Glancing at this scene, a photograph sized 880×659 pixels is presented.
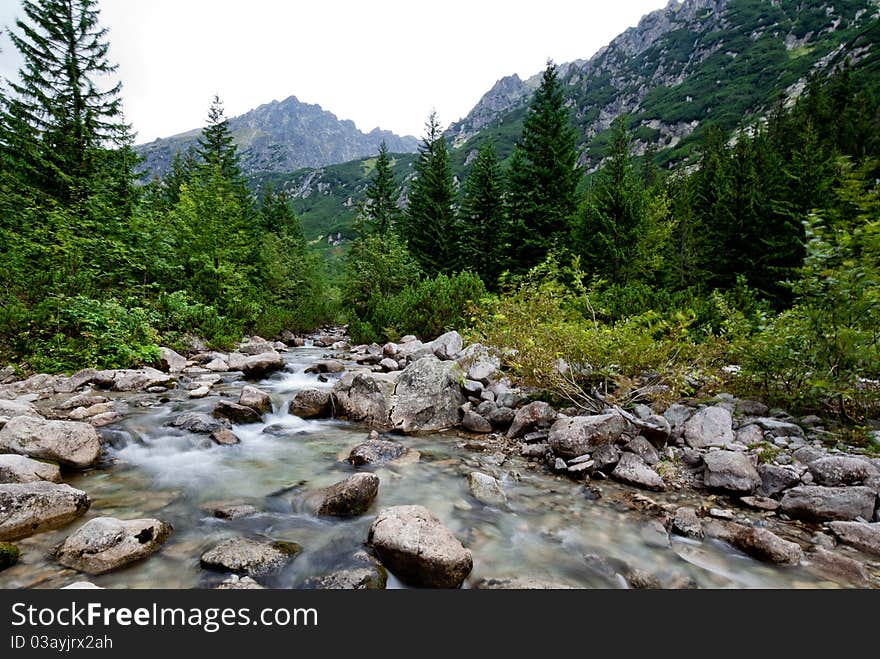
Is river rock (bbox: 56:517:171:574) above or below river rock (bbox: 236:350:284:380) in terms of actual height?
below

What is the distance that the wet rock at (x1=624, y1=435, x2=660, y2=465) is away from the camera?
5.29m

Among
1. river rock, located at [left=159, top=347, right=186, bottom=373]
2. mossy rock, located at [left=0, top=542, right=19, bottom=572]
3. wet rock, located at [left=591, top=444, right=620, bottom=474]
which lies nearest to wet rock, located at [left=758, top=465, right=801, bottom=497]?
wet rock, located at [left=591, top=444, right=620, bottom=474]

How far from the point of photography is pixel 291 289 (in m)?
25.9

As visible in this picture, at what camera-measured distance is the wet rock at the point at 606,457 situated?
A: 17.2 feet

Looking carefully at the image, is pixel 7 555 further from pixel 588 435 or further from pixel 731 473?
pixel 731 473

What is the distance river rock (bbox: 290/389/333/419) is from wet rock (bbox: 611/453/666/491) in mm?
5312

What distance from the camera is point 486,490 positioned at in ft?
15.9

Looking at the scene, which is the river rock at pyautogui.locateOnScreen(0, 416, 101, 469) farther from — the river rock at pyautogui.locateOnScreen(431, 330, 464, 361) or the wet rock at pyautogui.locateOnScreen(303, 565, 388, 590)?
the river rock at pyautogui.locateOnScreen(431, 330, 464, 361)

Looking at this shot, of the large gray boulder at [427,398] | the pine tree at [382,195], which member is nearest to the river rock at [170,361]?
the large gray boulder at [427,398]

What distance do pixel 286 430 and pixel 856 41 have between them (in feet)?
412

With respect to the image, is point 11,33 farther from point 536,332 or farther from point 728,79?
point 728,79
